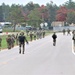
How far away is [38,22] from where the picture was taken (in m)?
141

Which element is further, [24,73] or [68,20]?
[68,20]

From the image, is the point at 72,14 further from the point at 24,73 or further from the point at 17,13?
the point at 24,73

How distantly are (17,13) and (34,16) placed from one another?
630 centimetres

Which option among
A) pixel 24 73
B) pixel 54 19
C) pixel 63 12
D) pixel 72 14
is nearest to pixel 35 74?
pixel 24 73

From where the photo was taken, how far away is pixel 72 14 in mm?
169750

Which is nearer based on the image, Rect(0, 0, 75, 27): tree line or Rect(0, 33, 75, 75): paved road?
Rect(0, 33, 75, 75): paved road

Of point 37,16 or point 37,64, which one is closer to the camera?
point 37,64

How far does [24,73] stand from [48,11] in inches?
Answer: 7217

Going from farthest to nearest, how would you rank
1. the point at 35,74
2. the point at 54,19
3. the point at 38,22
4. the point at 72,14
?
1. the point at 54,19
2. the point at 72,14
3. the point at 38,22
4. the point at 35,74

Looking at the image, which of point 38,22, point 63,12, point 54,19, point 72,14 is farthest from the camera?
point 54,19

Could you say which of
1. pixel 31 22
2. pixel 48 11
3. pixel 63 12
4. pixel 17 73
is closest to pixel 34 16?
pixel 31 22

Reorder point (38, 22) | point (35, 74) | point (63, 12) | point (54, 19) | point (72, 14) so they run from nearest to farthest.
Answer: point (35, 74) → point (38, 22) → point (72, 14) → point (63, 12) → point (54, 19)

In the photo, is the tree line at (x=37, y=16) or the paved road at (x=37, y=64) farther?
the tree line at (x=37, y=16)

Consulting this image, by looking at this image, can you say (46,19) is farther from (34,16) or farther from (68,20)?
(34,16)
